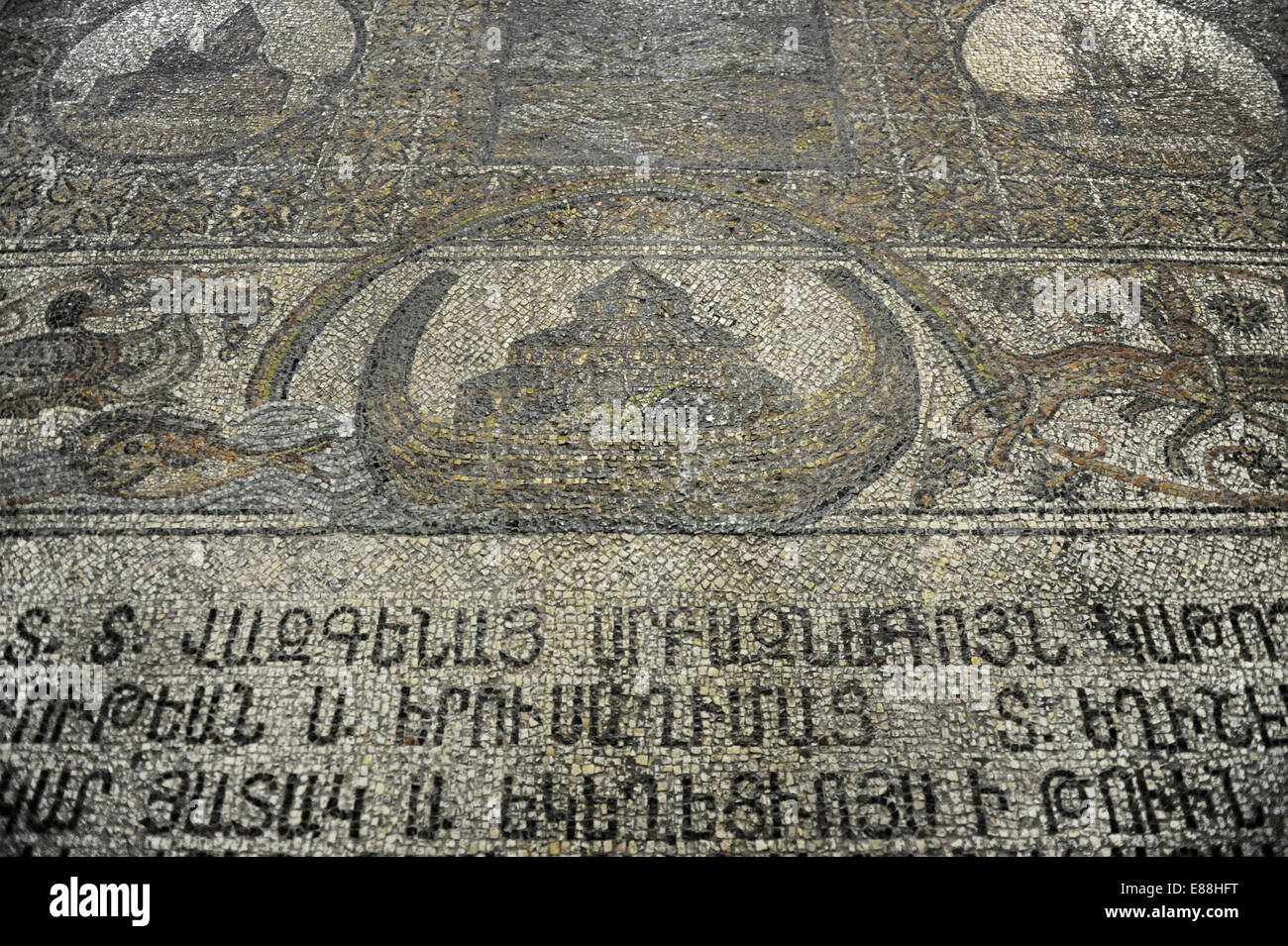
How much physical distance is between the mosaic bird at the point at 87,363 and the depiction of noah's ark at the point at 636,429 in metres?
1.21

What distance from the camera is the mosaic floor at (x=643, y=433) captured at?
5008mm

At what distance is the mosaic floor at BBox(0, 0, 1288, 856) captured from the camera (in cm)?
501

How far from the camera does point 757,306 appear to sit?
22.4ft

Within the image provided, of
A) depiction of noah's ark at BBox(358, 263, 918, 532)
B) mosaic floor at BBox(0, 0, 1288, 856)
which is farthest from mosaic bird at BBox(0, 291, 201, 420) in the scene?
depiction of noah's ark at BBox(358, 263, 918, 532)

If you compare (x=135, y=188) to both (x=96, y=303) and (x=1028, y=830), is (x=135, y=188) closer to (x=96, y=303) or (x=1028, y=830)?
(x=96, y=303)

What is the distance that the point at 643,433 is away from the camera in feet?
20.4

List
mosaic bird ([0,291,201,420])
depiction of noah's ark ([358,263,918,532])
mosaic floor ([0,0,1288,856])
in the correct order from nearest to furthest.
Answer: mosaic floor ([0,0,1288,856])
depiction of noah's ark ([358,263,918,532])
mosaic bird ([0,291,201,420])

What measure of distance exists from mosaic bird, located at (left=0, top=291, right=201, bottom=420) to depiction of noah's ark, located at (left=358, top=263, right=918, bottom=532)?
1210mm

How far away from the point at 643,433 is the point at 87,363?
133 inches

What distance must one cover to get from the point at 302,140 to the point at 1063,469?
18.5 ft

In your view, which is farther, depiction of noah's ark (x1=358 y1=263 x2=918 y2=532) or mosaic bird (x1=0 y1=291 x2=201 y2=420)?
mosaic bird (x1=0 y1=291 x2=201 y2=420)

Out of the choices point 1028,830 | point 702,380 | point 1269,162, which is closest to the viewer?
point 1028,830

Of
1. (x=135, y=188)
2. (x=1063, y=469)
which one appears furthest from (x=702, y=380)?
(x=135, y=188)

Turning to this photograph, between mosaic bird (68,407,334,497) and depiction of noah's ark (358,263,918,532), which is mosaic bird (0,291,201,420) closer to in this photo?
mosaic bird (68,407,334,497)
